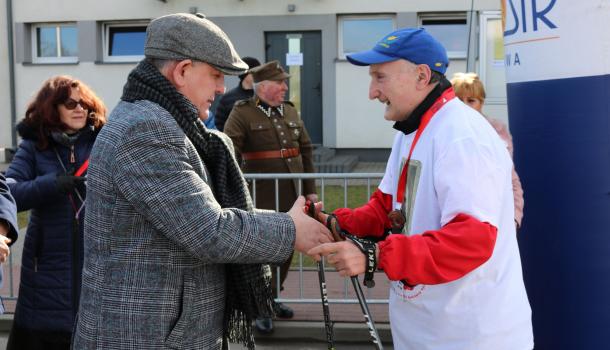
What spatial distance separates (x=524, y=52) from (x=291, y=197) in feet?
10.2

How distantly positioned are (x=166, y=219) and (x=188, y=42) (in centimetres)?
58

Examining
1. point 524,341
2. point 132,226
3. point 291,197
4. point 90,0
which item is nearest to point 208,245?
point 132,226

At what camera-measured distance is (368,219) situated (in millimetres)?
3014

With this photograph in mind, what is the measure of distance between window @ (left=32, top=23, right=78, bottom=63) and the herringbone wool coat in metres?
15.4

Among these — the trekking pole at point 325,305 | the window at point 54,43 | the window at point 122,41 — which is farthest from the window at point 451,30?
the trekking pole at point 325,305

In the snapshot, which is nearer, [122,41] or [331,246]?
[331,246]

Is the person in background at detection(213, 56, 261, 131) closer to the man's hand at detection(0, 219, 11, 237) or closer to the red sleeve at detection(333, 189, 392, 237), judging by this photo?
the man's hand at detection(0, 219, 11, 237)

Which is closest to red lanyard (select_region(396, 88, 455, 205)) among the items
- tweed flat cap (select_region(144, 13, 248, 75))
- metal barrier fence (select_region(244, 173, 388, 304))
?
tweed flat cap (select_region(144, 13, 248, 75))

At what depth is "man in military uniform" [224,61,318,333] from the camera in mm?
6102

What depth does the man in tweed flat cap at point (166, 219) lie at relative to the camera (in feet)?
7.36

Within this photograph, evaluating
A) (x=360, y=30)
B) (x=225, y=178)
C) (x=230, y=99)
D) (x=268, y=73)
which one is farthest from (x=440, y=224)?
(x=360, y=30)

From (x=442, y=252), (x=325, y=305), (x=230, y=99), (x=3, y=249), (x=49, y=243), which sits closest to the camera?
(x=442, y=252)

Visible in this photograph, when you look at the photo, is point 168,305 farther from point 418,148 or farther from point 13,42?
point 13,42

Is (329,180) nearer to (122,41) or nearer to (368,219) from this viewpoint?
(368,219)
